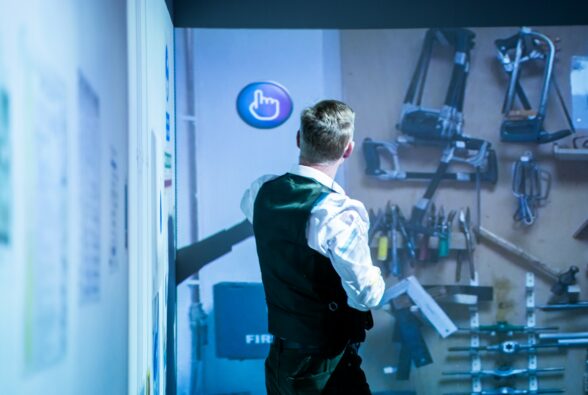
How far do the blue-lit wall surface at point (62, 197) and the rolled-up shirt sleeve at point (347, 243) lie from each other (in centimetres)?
46

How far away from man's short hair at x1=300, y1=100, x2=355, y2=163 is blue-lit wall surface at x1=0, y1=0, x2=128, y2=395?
0.53m

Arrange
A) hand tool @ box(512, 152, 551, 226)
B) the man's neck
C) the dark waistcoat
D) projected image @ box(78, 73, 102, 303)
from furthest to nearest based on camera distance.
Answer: hand tool @ box(512, 152, 551, 226) → the man's neck → the dark waistcoat → projected image @ box(78, 73, 102, 303)

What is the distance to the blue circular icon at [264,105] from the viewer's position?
10.3ft

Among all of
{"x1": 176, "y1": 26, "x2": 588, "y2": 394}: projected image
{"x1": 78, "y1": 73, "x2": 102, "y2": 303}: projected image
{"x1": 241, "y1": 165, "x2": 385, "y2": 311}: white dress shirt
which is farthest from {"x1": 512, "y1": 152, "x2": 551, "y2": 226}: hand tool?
{"x1": 78, "y1": 73, "x2": 102, "y2": 303}: projected image

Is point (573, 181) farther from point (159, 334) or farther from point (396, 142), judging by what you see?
point (159, 334)

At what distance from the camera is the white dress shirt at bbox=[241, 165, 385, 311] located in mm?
1686

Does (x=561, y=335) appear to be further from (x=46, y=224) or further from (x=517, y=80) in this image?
(x=46, y=224)

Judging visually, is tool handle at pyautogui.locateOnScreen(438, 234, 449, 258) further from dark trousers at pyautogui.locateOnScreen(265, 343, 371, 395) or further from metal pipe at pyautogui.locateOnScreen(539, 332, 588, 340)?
dark trousers at pyautogui.locateOnScreen(265, 343, 371, 395)

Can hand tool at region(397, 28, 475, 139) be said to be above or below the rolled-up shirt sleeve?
above

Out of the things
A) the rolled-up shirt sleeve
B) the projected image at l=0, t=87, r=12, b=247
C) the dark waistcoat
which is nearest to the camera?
the projected image at l=0, t=87, r=12, b=247

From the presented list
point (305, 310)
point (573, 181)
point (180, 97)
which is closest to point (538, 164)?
point (573, 181)

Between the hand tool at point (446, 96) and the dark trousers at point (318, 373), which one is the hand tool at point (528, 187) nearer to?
the hand tool at point (446, 96)

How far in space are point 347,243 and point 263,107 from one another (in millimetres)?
1562

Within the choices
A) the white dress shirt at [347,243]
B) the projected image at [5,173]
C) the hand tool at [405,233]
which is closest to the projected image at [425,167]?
the hand tool at [405,233]
